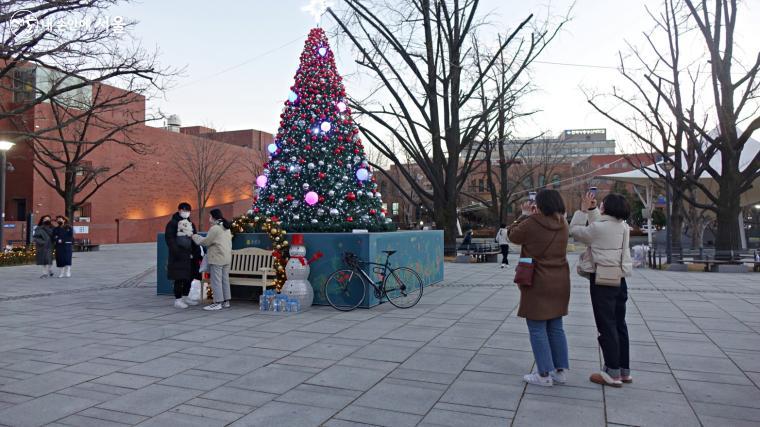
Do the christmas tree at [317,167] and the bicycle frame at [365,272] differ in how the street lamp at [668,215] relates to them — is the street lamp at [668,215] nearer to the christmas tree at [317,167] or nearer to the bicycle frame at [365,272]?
the christmas tree at [317,167]

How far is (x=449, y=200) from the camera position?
71.6 feet

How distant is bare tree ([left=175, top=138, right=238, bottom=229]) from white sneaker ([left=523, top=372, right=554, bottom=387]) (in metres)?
42.8

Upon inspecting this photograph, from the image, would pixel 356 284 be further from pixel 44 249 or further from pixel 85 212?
pixel 85 212

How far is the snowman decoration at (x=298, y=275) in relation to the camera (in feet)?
29.6

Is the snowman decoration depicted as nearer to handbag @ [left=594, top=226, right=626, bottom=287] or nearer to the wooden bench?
the wooden bench

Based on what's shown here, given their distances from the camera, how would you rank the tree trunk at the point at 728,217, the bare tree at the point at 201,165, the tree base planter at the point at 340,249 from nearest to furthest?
the tree base planter at the point at 340,249 < the tree trunk at the point at 728,217 < the bare tree at the point at 201,165

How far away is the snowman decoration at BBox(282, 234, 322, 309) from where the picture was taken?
9.03 m

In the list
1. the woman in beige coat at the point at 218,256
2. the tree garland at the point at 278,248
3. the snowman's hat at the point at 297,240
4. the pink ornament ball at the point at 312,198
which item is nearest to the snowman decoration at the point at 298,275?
the snowman's hat at the point at 297,240

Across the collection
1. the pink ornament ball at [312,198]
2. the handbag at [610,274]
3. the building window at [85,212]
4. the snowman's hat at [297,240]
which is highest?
the building window at [85,212]

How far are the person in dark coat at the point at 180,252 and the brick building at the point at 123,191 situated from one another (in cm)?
2564

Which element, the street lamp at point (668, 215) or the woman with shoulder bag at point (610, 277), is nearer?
the woman with shoulder bag at point (610, 277)

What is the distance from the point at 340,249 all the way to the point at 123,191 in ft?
119

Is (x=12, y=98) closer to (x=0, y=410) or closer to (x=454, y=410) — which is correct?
(x=0, y=410)

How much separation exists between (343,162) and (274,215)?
185 cm
